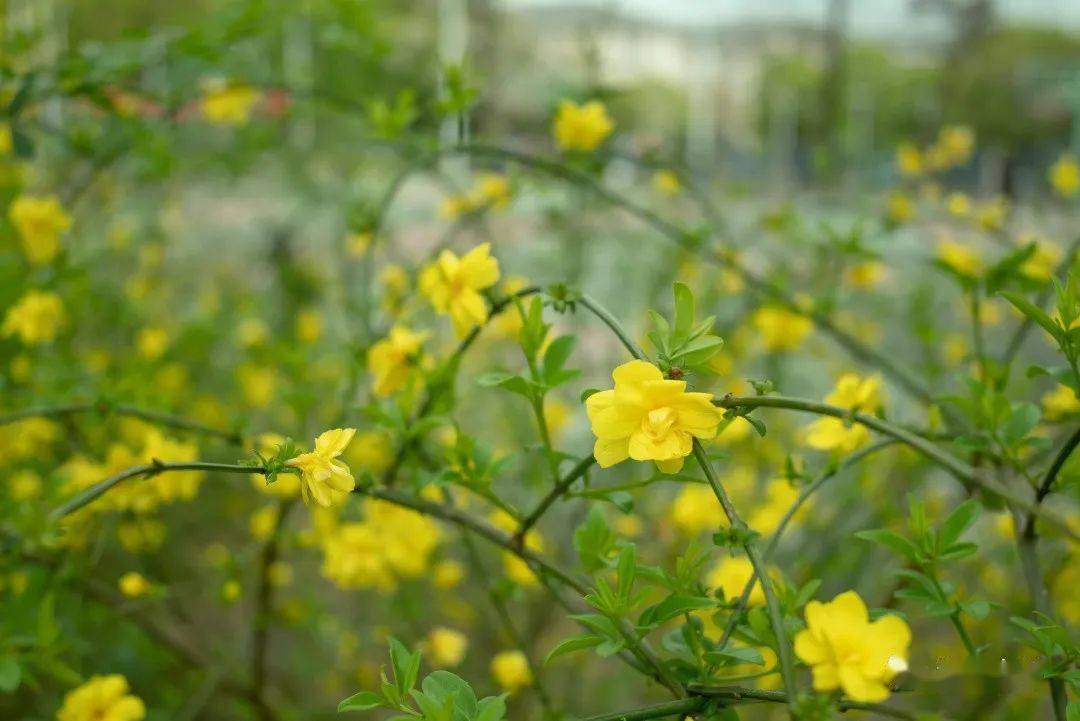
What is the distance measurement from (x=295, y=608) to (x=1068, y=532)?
4.09 feet

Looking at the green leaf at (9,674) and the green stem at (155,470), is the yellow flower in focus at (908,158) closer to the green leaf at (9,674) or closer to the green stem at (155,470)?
the green stem at (155,470)

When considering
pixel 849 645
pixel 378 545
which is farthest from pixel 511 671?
pixel 849 645

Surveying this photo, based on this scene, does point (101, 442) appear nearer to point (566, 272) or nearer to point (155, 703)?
point (155, 703)

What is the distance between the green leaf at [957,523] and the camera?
2.05 ft

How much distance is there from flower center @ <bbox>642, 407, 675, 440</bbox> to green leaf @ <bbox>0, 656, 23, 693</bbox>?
0.48 meters

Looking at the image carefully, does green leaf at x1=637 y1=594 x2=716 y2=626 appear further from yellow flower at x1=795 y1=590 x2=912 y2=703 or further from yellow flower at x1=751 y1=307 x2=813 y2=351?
yellow flower at x1=751 y1=307 x2=813 y2=351

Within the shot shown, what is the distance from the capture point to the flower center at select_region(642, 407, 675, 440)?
Result: 1.73ft

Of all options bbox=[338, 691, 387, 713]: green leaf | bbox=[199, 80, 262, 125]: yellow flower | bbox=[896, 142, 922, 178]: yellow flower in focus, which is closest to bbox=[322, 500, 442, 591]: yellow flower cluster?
bbox=[338, 691, 387, 713]: green leaf

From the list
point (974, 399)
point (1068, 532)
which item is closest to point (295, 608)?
point (974, 399)

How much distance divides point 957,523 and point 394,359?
447mm

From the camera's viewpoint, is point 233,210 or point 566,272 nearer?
point 566,272

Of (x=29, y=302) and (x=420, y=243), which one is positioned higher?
(x=29, y=302)

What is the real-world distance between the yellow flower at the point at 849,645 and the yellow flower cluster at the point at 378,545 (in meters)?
0.67

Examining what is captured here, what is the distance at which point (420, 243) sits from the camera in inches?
115
